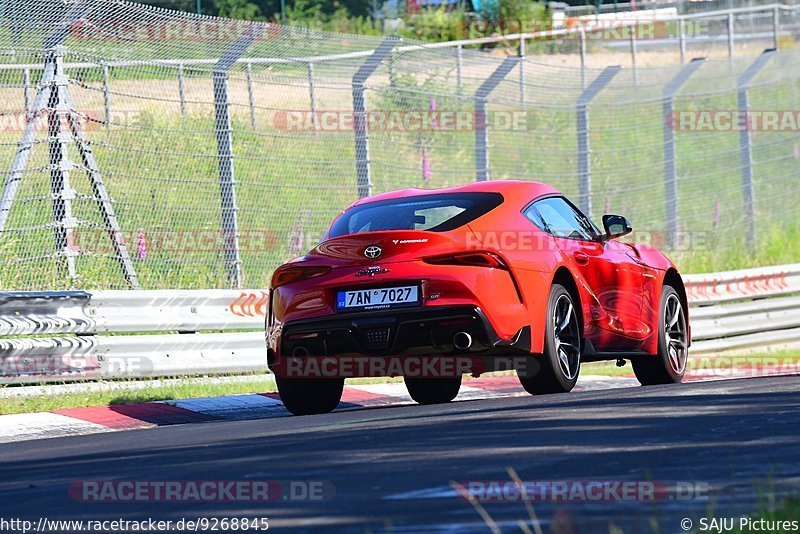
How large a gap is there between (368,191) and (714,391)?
6.06 metres

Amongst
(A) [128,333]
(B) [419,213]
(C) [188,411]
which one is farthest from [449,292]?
(A) [128,333]

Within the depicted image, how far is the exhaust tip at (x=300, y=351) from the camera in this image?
9016 millimetres

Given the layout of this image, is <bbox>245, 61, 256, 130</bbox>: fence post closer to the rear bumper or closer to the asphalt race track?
the rear bumper

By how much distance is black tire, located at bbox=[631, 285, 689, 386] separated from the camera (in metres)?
10.9

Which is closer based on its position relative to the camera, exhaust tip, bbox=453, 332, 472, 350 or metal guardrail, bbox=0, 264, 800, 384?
exhaust tip, bbox=453, 332, 472, 350

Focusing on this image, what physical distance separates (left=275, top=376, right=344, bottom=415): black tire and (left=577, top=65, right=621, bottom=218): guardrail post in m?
7.92

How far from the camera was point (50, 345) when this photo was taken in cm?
1032

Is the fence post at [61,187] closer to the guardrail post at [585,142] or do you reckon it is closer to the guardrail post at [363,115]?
the guardrail post at [363,115]

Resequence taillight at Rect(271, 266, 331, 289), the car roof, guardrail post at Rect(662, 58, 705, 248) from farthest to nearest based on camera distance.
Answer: guardrail post at Rect(662, 58, 705, 248) → the car roof → taillight at Rect(271, 266, 331, 289)

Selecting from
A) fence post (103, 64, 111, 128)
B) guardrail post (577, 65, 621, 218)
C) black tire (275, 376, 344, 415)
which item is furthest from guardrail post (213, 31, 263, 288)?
guardrail post (577, 65, 621, 218)

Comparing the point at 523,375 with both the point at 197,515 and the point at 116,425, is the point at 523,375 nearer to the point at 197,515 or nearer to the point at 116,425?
the point at 116,425

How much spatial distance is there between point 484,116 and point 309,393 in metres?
6.74

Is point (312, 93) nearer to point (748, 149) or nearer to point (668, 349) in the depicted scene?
point (668, 349)

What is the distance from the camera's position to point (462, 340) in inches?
340
